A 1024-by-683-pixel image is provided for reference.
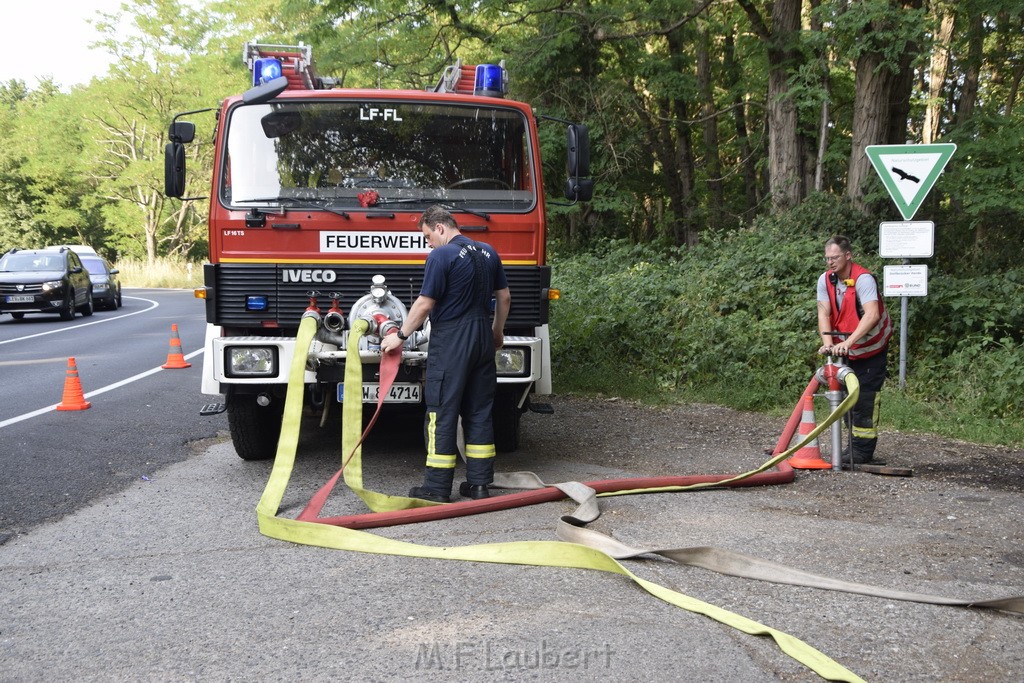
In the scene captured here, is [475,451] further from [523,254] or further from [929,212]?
[929,212]

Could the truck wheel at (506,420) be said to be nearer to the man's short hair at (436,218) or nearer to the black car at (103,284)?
the man's short hair at (436,218)

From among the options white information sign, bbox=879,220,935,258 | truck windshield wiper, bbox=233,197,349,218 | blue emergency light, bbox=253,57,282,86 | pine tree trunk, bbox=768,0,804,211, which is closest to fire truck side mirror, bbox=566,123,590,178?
truck windshield wiper, bbox=233,197,349,218

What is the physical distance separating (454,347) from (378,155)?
5.67 feet

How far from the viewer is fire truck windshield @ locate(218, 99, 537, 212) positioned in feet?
22.3

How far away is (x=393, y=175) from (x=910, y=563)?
13.3ft

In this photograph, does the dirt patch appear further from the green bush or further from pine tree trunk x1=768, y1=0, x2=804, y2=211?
pine tree trunk x1=768, y1=0, x2=804, y2=211

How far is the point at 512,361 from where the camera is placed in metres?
6.73

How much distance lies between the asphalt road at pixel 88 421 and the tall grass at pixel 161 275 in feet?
92.1

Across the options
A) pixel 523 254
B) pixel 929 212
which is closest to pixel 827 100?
pixel 929 212

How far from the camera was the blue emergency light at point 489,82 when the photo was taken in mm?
7473

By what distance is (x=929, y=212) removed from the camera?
16.3 meters

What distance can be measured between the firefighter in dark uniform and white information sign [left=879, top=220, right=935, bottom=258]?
5.53 meters

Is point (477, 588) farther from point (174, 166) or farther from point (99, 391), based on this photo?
point (99, 391)

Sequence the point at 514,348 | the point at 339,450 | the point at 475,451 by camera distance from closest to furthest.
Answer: the point at 475,451, the point at 514,348, the point at 339,450
